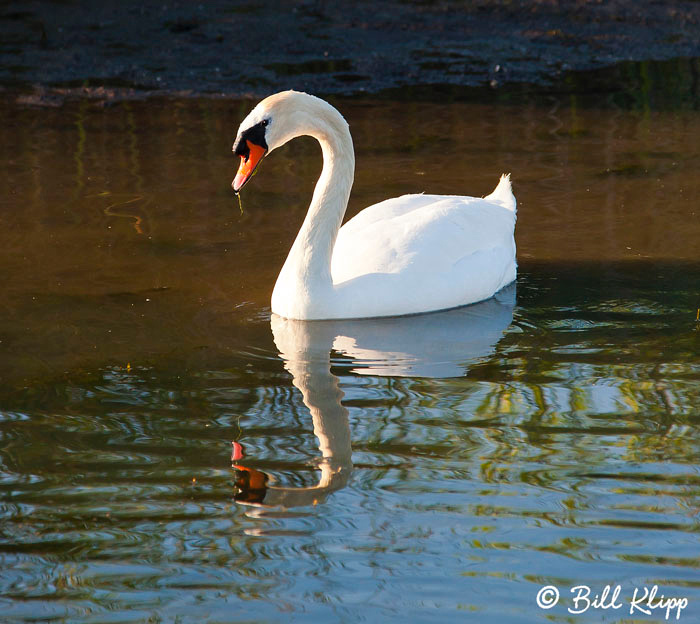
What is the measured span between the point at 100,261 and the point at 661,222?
154 inches

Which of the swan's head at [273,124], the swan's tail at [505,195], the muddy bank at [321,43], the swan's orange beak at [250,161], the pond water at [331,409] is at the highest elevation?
the muddy bank at [321,43]

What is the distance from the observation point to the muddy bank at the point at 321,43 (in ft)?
41.4

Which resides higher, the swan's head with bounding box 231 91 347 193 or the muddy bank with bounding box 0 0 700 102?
the muddy bank with bounding box 0 0 700 102

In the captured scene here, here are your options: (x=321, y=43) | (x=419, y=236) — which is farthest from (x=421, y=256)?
(x=321, y=43)

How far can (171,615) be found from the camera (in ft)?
12.8

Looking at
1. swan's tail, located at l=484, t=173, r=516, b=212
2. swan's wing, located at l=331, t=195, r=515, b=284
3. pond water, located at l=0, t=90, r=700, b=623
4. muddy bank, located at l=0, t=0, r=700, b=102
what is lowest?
pond water, located at l=0, t=90, r=700, b=623

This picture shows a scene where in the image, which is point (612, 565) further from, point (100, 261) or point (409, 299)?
point (100, 261)

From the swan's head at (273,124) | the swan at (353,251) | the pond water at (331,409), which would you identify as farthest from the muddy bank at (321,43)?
the swan's head at (273,124)

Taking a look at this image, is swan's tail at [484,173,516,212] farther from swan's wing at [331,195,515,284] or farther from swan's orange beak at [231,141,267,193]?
swan's orange beak at [231,141,267,193]

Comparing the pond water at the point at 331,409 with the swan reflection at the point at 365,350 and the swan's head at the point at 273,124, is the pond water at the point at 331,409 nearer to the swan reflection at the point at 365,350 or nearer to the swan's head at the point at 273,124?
the swan reflection at the point at 365,350

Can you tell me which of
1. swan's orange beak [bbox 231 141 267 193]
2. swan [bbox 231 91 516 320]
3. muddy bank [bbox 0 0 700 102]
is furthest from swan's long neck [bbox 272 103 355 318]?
muddy bank [bbox 0 0 700 102]

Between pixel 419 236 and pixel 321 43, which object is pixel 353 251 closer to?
pixel 419 236

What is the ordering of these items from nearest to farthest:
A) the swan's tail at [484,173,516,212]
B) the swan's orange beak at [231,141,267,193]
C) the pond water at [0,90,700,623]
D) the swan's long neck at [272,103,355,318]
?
the pond water at [0,90,700,623]
the swan's orange beak at [231,141,267,193]
the swan's long neck at [272,103,355,318]
the swan's tail at [484,173,516,212]

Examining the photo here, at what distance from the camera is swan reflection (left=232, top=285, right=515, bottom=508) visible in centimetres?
526
